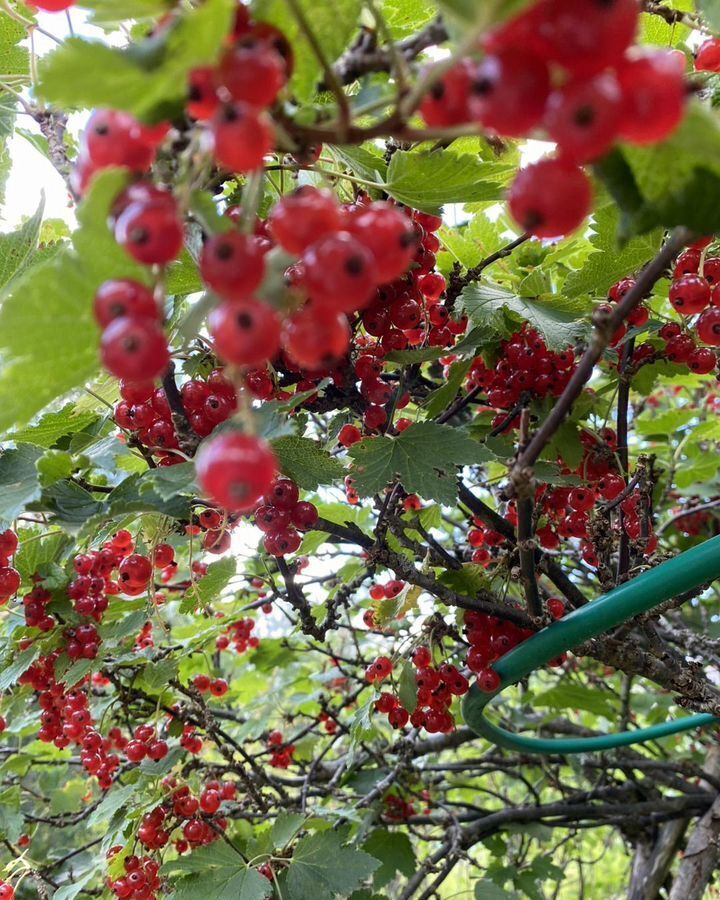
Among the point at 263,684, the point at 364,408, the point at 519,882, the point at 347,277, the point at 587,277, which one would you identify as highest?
the point at 587,277

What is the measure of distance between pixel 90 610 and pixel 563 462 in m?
1.33

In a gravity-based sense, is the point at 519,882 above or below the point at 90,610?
below

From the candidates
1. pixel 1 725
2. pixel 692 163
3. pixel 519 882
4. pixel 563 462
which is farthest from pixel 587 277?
pixel 519 882

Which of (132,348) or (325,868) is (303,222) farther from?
(325,868)

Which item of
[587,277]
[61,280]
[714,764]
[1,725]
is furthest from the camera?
[714,764]

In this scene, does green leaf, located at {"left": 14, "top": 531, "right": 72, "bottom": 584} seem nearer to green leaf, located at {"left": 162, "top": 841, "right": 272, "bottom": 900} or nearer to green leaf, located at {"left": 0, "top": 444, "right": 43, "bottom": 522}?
green leaf, located at {"left": 0, "top": 444, "right": 43, "bottom": 522}

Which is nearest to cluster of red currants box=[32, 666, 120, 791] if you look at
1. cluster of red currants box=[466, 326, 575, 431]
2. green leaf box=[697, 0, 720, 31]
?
cluster of red currants box=[466, 326, 575, 431]

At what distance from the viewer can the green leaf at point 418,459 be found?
1431 millimetres

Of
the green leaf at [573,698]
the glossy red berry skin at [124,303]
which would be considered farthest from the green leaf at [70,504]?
the green leaf at [573,698]

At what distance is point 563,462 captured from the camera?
1847 millimetres

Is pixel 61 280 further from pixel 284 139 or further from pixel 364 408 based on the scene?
pixel 364 408

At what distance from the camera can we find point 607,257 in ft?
5.14

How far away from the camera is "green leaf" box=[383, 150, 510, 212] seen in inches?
43.9

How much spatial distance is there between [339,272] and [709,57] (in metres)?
1.21
